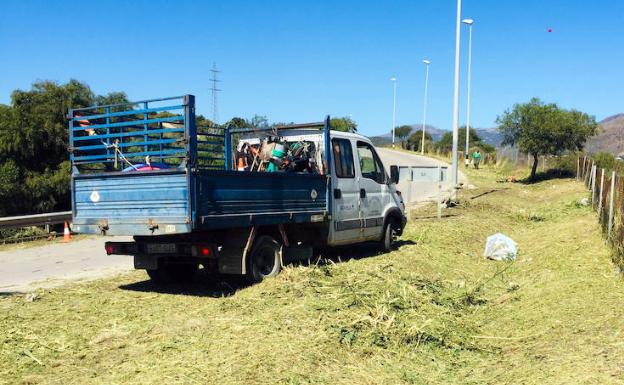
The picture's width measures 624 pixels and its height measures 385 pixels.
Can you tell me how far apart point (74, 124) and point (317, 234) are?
4.19 meters

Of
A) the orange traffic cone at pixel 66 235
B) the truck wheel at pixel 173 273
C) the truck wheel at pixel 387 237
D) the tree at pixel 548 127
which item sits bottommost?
the orange traffic cone at pixel 66 235

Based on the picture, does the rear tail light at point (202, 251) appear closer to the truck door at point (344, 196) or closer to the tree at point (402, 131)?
the truck door at point (344, 196)

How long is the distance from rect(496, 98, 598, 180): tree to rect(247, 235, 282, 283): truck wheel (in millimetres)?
26613

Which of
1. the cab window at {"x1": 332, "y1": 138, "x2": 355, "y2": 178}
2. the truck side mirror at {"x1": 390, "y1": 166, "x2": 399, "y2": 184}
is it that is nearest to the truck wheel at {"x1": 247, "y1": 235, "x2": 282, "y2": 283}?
the cab window at {"x1": 332, "y1": 138, "x2": 355, "y2": 178}

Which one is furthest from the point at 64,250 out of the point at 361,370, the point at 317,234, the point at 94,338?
the point at 361,370

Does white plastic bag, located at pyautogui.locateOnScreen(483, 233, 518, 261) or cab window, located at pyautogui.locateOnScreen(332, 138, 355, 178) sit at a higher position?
cab window, located at pyautogui.locateOnScreen(332, 138, 355, 178)

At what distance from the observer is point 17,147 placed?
2148 centimetres

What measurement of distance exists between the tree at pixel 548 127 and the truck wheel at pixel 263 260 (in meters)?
26.6

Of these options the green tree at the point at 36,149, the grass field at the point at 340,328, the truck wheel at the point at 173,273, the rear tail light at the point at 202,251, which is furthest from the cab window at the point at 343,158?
the green tree at the point at 36,149

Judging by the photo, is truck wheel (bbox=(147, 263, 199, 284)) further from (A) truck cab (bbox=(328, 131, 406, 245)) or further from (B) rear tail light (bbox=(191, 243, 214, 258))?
(A) truck cab (bbox=(328, 131, 406, 245))

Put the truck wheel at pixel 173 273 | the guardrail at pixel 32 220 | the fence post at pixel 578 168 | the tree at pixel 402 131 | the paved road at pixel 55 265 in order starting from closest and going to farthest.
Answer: the truck wheel at pixel 173 273 < the paved road at pixel 55 265 < the guardrail at pixel 32 220 < the fence post at pixel 578 168 < the tree at pixel 402 131

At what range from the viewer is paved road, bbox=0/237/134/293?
9031mm

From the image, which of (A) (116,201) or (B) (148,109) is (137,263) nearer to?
(A) (116,201)

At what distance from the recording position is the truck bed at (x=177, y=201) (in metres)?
6.74
